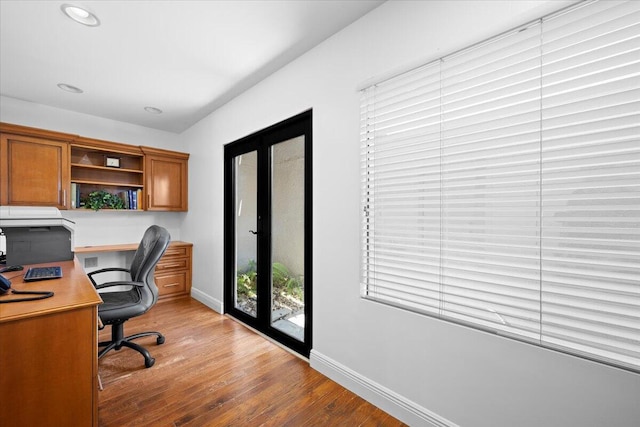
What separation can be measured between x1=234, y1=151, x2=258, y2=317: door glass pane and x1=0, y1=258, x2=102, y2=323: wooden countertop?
5.01 ft

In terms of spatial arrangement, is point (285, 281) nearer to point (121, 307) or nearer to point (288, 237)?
point (288, 237)

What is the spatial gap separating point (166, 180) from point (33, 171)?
4.67 feet

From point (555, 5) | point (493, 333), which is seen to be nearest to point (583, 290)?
point (493, 333)

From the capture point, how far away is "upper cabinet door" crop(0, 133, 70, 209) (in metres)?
3.11

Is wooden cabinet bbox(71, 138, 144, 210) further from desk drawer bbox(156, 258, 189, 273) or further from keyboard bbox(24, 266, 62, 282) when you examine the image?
keyboard bbox(24, 266, 62, 282)

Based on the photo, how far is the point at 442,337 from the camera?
1.52 metres

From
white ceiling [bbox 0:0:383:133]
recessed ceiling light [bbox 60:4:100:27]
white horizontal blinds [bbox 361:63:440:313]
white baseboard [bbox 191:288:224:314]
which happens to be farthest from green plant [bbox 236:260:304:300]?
recessed ceiling light [bbox 60:4:100:27]

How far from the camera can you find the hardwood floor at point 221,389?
5.65 ft

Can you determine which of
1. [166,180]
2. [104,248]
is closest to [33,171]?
[104,248]

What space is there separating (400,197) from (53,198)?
4087 millimetres

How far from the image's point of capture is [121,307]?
7.25 feet

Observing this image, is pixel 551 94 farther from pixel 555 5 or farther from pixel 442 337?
pixel 442 337

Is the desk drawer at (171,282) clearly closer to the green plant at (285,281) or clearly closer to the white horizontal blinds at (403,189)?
the green plant at (285,281)

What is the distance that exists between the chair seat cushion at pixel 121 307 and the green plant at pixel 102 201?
1.86 meters
